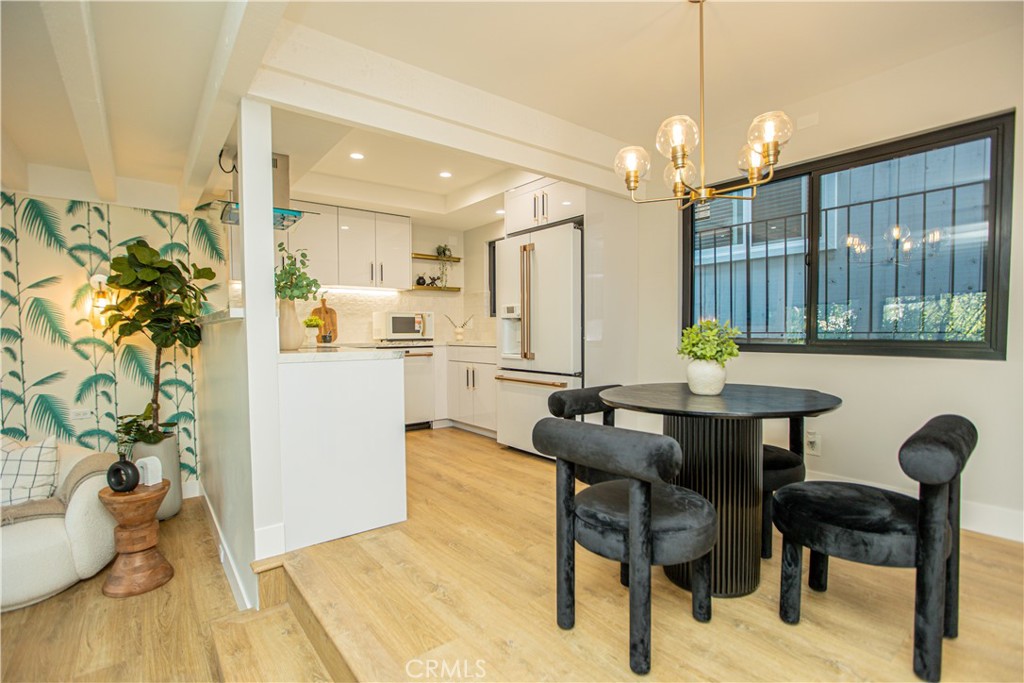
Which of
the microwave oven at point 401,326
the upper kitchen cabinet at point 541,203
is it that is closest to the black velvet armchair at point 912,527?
the upper kitchen cabinet at point 541,203

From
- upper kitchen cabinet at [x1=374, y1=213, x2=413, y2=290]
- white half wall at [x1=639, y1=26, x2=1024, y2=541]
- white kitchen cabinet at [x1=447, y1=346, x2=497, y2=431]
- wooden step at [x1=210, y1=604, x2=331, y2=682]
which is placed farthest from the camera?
upper kitchen cabinet at [x1=374, y1=213, x2=413, y2=290]

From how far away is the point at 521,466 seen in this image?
3848mm

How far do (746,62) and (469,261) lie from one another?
3.87m

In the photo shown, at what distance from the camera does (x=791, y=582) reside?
5.48 ft

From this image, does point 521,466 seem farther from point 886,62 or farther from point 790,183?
point 886,62

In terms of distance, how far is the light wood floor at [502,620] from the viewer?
150cm

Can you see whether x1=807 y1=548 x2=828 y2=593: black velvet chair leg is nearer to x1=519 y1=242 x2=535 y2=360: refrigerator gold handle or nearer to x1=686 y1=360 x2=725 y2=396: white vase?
x1=686 y1=360 x2=725 y2=396: white vase

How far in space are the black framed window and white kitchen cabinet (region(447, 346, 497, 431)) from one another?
2.20m

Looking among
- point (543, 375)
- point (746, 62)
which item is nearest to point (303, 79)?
point (746, 62)

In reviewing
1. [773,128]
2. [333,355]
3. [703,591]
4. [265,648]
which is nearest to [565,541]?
[703,591]

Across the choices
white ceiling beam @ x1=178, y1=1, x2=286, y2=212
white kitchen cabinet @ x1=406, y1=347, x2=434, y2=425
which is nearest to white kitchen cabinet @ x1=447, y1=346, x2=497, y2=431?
white kitchen cabinet @ x1=406, y1=347, x2=434, y2=425

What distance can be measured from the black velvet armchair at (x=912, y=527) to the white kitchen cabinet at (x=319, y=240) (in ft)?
14.1

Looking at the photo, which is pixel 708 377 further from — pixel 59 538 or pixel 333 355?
pixel 59 538

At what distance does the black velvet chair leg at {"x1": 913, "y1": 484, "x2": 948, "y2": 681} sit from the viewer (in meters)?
1.35
